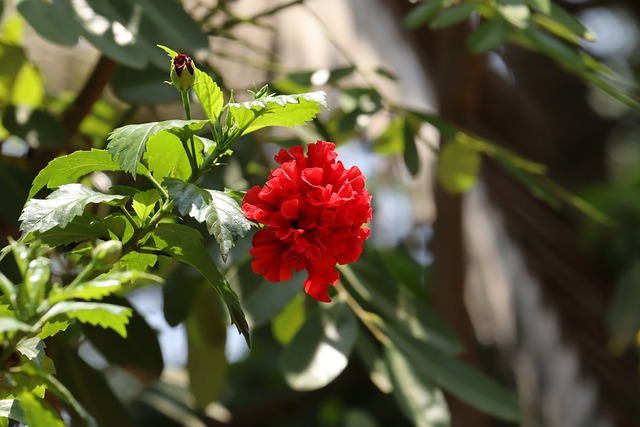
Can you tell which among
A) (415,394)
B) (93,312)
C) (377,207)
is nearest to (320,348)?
(415,394)

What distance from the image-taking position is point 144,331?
2.64ft

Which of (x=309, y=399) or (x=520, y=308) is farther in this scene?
(x=309, y=399)

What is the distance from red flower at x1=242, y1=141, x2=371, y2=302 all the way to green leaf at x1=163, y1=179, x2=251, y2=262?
0.02 m

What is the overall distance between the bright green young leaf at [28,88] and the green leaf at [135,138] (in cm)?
57

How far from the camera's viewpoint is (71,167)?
0.44 m

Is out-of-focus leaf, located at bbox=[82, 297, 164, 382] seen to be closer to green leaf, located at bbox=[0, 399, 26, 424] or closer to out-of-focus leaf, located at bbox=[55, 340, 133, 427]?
out-of-focus leaf, located at bbox=[55, 340, 133, 427]

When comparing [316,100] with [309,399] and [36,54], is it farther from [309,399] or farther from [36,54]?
[309,399]

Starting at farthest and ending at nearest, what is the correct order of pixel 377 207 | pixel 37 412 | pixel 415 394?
pixel 377 207 < pixel 415 394 < pixel 37 412

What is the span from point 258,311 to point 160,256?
1.07 ft

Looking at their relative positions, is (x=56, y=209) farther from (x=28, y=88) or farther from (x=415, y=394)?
(x=28, y=88)

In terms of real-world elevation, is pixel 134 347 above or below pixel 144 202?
below

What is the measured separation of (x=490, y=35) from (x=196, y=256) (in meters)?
0.45

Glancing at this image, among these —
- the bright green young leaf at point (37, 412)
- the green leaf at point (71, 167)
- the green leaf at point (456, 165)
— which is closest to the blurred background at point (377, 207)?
the green leaf at point (456, 165)

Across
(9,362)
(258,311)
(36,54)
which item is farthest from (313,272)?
(36,54)
